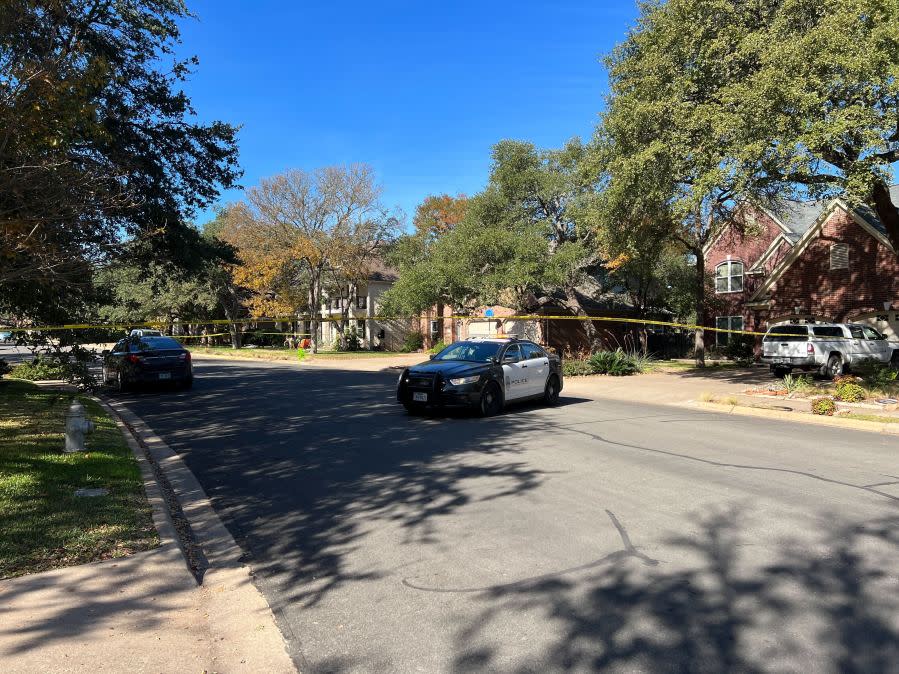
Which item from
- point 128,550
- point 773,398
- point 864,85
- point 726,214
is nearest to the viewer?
point 128,550

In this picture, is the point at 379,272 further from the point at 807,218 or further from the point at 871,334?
the point at 871,334

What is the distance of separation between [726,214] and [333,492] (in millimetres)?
20903

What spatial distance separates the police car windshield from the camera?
1252cm

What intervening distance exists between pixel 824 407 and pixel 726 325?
2275cm

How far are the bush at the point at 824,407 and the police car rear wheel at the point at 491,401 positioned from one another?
6.19 meters

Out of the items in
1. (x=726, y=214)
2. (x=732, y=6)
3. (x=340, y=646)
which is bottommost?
(x=340, y=646)

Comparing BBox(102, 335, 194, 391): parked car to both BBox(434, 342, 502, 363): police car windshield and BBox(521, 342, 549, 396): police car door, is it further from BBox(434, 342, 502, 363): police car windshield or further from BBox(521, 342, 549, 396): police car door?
BBox(521, 342, 549, 396): police car door

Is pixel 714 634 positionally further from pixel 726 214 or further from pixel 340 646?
pixel 726 214

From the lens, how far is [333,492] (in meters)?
6.71

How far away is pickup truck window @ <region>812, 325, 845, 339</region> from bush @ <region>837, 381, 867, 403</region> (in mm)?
8298

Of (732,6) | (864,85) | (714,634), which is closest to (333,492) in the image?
(714,634)

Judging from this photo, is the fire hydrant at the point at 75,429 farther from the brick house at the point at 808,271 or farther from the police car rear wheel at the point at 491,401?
the brick house at the point at 808,271

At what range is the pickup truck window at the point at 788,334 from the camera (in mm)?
20531

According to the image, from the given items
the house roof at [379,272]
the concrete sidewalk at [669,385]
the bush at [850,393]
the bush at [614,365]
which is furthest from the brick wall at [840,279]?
the house roof at [379,272]
